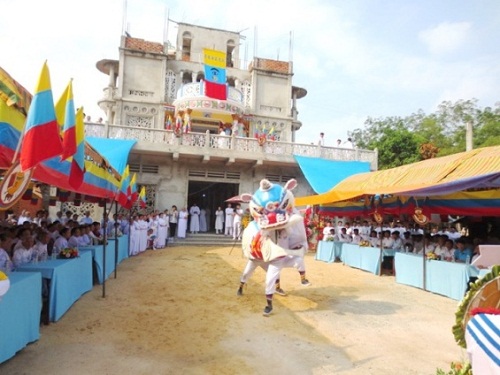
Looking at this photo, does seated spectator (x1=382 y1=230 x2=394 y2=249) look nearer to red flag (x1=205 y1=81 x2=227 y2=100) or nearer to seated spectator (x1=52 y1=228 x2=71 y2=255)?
seated spectator (x1=52 y1=228 x2=71 y2=255)

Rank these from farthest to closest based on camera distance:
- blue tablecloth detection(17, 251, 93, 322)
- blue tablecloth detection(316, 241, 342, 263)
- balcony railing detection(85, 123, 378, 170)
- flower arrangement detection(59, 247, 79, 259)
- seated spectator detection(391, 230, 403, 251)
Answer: balcony railing detection(85, 123, 378, 170), blue tablecloth detection(316, 241, 342, 263), seated spectator detection(391, 230, 403, 251), flower arrangement detection(59, 247, 79, 259), blue tablecloth detection(17, 251, 93, 322)

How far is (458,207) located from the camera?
1009 cm

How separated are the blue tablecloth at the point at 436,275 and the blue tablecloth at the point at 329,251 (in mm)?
3566

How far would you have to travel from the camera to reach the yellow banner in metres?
18.2

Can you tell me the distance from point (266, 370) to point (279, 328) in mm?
1346

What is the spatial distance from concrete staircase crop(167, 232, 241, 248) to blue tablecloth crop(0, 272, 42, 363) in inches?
449

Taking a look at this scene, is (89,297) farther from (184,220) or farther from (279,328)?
(184,220)

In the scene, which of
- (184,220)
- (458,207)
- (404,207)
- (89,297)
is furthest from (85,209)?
(458,207)

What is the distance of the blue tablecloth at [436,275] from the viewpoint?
7023 mm

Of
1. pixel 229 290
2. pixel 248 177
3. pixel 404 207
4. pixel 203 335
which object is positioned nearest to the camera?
pixel 203 335

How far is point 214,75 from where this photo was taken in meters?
18.2

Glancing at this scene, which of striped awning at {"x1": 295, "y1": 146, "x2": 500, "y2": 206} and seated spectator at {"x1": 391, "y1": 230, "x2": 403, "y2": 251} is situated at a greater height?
striped awning at {"x1": 295, "y1": 146, "x2": 500, "y2": 206}

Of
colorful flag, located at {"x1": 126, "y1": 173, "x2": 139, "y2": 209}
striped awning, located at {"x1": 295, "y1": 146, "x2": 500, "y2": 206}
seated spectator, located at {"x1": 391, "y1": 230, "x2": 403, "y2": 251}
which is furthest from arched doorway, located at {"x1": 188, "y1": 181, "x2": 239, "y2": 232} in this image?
seated spectator, located at {"x1": 391, "y1": 230, "x2": 403, "y2": 251}

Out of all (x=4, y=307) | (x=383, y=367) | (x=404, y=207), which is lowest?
(x=383, y=367)
